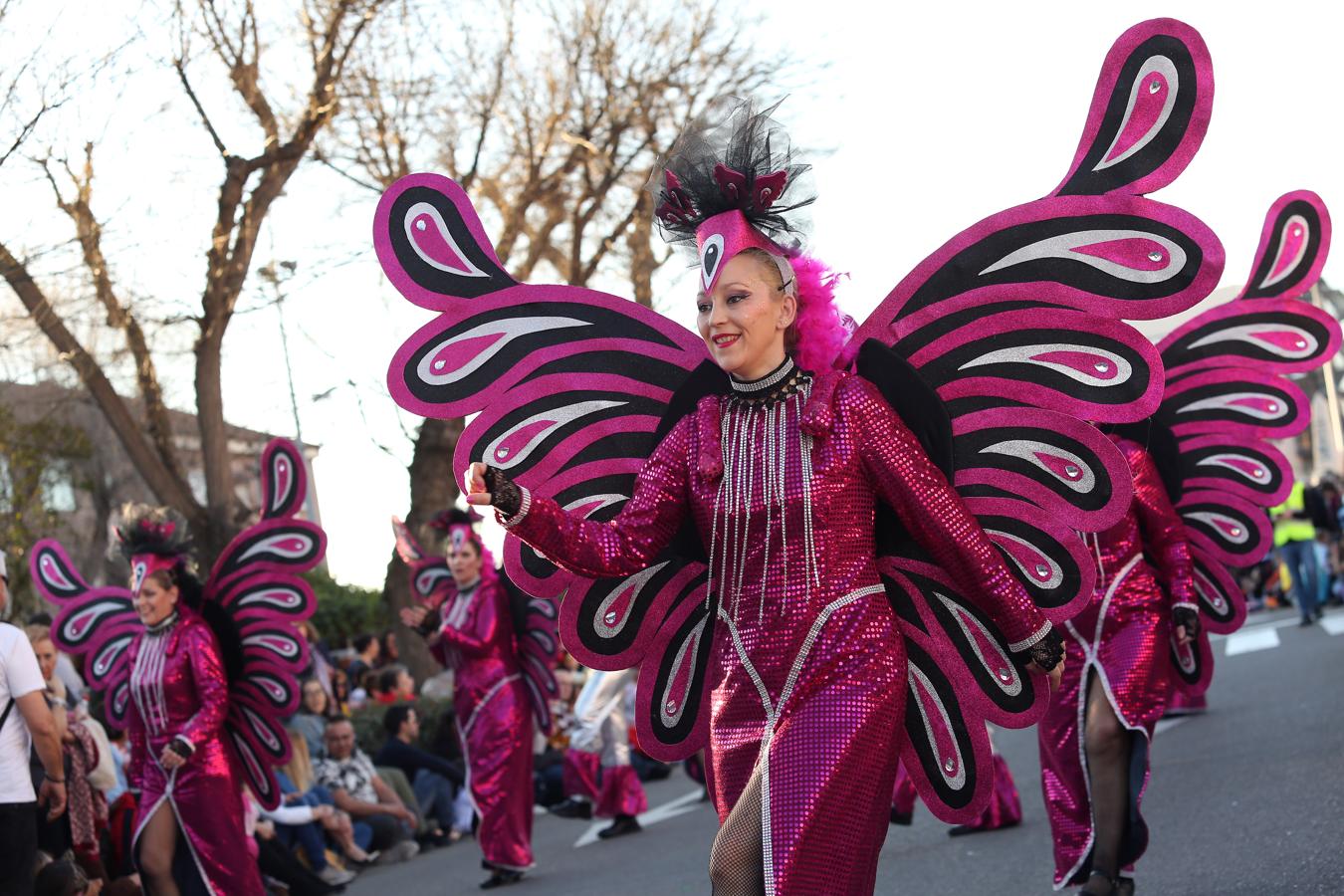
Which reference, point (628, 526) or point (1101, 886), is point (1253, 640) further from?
point (628, 526)

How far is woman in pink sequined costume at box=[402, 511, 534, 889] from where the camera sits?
367 inches

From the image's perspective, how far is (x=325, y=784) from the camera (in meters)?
11.3

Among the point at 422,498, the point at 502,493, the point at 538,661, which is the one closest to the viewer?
the point at 502,493

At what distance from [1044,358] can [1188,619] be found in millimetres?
2182

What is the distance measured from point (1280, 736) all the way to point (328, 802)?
602cm

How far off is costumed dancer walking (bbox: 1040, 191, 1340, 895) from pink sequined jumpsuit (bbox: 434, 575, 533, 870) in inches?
155

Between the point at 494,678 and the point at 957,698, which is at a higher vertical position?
the point at 957,698

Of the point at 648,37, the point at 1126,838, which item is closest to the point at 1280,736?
the point at 1126,838

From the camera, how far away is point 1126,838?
5844 mm

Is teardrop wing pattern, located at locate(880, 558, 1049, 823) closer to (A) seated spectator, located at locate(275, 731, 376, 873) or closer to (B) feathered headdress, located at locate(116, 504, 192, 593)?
(B) feathered headdress, located at locate(116, 504, 192, 593)

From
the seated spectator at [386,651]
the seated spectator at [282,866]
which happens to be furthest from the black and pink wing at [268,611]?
A: the seated spectator at [386,651]

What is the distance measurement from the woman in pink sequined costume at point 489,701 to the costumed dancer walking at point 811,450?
474 cm

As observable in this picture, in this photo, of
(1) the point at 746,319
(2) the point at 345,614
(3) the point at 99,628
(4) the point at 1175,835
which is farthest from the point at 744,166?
(2) the point at 345,614

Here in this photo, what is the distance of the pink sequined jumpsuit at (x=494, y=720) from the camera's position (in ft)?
30.6
